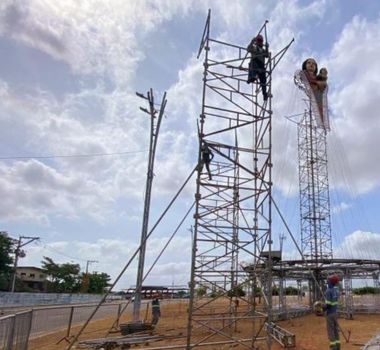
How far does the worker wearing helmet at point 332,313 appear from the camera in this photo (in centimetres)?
945

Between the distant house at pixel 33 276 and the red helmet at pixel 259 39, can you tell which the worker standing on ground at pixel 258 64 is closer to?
the red helmet at pixel 259 39

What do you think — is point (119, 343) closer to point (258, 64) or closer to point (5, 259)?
point (258, 64)

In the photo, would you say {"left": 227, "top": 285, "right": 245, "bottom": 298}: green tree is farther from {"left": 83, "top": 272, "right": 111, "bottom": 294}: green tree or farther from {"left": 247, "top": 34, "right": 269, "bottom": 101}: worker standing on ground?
{"left": 83, "top": 272, "right": 111, "bottom": 294}: green tree

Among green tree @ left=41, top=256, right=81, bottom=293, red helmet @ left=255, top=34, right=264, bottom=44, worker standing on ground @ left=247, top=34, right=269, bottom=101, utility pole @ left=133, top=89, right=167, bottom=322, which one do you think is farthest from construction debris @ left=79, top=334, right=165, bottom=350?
green tree @ left=41, top=256, right=81, bottom=293

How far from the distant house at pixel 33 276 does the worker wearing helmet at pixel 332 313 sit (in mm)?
77282

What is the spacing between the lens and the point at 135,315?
16.4m

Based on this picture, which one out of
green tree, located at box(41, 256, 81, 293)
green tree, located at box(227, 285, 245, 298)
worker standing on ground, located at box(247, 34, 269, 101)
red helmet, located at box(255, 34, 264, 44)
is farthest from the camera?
green tree, located at box(41, 256, 81, 293)

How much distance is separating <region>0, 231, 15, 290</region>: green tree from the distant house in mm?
22339

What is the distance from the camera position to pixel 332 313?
9.67 meters

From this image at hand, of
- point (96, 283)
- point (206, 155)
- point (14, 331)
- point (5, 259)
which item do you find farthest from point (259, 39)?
point (96, 283)

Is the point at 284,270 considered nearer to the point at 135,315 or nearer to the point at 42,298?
the point at 135,315

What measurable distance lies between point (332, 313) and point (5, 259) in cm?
5527

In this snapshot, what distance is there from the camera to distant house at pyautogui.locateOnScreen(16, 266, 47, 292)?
81.3 meters

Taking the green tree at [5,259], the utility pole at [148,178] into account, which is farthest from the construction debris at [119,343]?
the green tree at [5,259]
